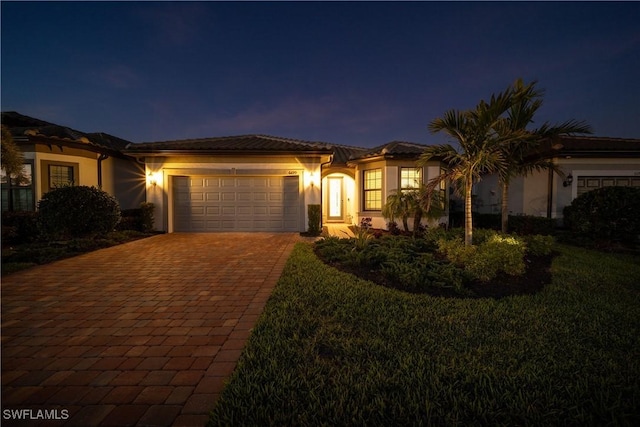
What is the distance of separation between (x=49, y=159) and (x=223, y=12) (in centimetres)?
780

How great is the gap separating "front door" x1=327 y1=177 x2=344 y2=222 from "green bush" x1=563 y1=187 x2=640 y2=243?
919 centimetres

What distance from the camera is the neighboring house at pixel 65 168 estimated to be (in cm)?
880

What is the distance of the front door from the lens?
14500 mm

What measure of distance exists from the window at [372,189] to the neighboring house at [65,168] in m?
9.79

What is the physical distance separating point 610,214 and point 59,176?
17329mm

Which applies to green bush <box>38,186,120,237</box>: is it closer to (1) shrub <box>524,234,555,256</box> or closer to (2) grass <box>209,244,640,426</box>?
(2) grass <box>209,244,640,426</box>

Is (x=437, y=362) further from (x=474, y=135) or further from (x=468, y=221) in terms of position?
(x=474, y=135)

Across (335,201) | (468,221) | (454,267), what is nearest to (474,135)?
(468,221)

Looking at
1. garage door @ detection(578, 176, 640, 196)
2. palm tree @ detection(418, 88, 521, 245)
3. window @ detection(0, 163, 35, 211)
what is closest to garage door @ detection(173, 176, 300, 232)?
window @ detection(0, 163, 35, 211)

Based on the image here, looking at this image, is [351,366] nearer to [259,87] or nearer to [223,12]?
[223,12]

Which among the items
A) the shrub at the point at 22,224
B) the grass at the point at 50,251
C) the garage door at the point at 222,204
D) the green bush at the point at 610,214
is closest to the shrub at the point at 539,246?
the green bush at the point at 610,214

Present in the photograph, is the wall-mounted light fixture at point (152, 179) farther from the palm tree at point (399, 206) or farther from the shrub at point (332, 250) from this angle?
the palm tree at point (399, 206)

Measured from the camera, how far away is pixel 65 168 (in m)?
9.71

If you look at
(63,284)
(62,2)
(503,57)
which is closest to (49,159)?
(62,2)
